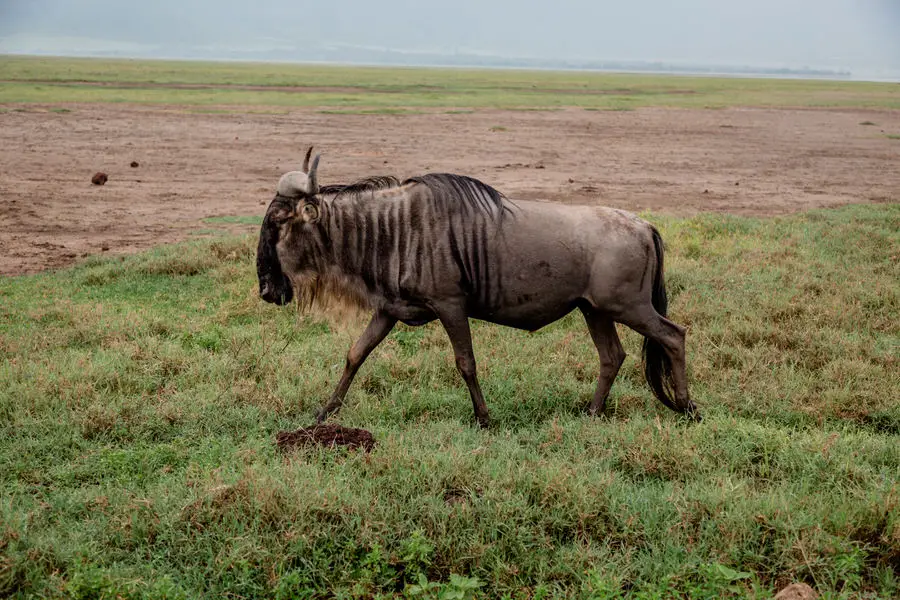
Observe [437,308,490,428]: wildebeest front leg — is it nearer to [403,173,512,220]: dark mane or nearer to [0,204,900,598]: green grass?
[0,204,900,598]: green grass

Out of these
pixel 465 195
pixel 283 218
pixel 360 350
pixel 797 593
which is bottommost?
pixel 797 593

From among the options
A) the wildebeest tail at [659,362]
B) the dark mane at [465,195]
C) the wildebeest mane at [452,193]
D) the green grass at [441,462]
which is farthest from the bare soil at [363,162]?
the wildebeest tail at [659,362]

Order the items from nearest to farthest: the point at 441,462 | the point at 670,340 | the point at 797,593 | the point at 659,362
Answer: the point at 797,593 < the point at 441,462 < the point at 670,340 < the point at 659,362

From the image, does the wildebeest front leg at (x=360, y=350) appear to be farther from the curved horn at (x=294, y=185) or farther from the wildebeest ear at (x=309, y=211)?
the curved horn at (x=294, y=185)

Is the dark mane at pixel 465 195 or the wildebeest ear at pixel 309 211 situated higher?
the dark mane at pixel 465 195

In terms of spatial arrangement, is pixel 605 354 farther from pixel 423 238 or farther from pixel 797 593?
pixel 797 593

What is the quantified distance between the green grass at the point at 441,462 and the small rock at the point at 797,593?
0.10m

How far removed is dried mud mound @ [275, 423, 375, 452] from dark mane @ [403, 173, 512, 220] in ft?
5.57

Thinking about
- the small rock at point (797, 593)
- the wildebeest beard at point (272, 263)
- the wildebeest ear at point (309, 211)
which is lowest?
the small rock at point (797, 593)

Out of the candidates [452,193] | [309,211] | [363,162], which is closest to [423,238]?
[452,193]

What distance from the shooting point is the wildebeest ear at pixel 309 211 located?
5766 millimetres

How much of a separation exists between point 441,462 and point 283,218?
2118 millimetres

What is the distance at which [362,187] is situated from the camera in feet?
19.6

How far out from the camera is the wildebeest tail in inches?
239
